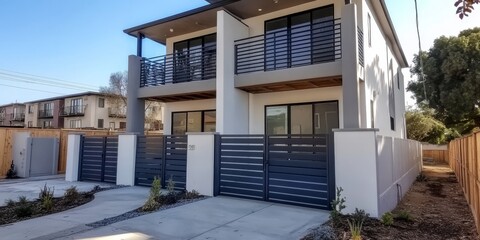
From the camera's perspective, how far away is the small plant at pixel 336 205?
242 inches

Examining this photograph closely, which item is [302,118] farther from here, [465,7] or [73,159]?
[465,7]

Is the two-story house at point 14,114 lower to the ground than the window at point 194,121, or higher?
higher

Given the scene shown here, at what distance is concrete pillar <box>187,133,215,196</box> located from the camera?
9242 millimetres

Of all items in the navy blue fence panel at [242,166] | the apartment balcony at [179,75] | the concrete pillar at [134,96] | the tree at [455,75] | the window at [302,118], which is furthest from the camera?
the tree at [455,75]

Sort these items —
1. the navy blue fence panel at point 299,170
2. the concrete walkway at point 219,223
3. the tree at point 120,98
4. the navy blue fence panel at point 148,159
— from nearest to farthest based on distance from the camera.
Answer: the concrete walkway at point 219,223 < the navy blue fence panel at point 299,170 < the navy blue fence panel at point 148,159 < the tree at point 120,98

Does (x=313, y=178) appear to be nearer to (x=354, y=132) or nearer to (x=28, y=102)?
(x=354, y=132)

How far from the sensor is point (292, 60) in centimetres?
1143

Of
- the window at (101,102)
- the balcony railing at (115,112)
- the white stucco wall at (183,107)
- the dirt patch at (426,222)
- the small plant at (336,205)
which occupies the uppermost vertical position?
the window at (101,102)

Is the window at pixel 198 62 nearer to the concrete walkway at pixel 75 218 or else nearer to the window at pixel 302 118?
the window at pixel 302 118

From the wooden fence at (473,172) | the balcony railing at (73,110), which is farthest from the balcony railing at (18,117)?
the wooden fence at (473,172)

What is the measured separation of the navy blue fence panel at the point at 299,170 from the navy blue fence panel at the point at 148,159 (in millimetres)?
4164

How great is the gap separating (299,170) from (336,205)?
147 cm

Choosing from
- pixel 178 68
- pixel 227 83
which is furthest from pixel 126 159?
pixel 227 83

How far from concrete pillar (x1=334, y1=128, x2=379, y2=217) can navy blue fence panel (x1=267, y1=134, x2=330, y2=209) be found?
0.39m
